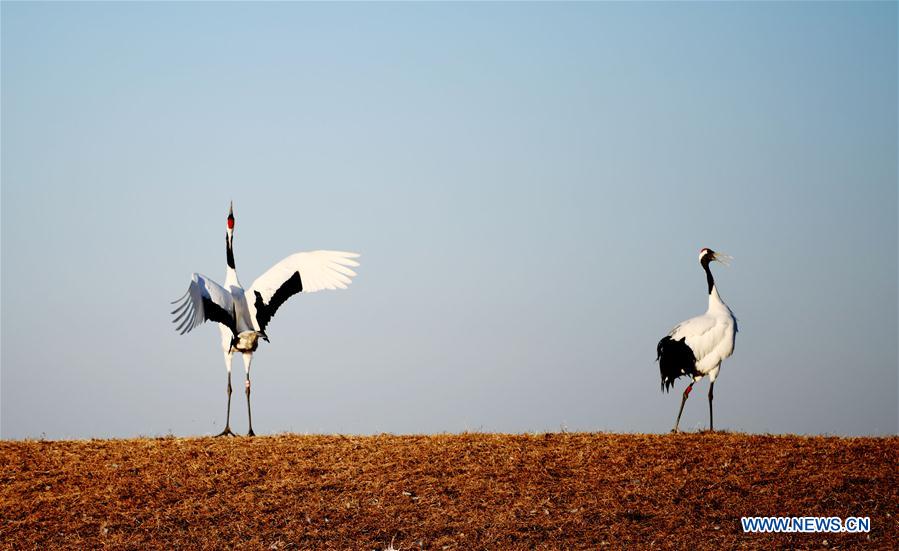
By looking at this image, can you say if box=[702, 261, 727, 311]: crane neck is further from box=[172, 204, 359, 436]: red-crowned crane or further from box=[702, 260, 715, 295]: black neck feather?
box=[172, 204, 359, 436]: red-crowned crane

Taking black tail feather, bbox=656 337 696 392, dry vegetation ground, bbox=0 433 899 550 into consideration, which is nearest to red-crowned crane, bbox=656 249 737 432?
black tail feather, bbox=656 337 696 392

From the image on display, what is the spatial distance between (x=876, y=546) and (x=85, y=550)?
27.5ft

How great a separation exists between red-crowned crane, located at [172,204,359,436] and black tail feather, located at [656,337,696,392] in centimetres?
522

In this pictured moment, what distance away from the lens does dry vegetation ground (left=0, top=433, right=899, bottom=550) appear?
38.0 feet

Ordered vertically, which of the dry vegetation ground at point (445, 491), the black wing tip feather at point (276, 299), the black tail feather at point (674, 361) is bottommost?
the dry vegetation ground at point (445, 491)

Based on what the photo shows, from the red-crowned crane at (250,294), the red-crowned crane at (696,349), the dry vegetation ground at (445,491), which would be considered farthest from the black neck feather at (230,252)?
the red-crowned crane at (696,349)

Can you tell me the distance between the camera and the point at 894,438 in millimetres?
15055

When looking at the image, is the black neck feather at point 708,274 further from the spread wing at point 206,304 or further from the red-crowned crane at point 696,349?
the spread wing at point 206,304

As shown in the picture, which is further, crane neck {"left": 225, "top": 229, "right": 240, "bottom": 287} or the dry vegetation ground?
crane neck {"left": 225, "top": 229, "right": 240, "bottom": 287}

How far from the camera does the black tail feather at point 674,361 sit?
16641 mm

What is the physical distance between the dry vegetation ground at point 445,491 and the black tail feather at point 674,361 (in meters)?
2.05

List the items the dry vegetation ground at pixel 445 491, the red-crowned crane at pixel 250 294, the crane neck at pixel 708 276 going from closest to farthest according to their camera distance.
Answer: the dry vegetation ground at pixel 445 491 < the red-crowned crane at pixel 250 294 < the crane neck at pixel 708 276

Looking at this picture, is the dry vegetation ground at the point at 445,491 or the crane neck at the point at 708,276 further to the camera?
the crane neck at the point at 708,276

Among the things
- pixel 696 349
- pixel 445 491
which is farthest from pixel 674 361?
pixel 445 491
